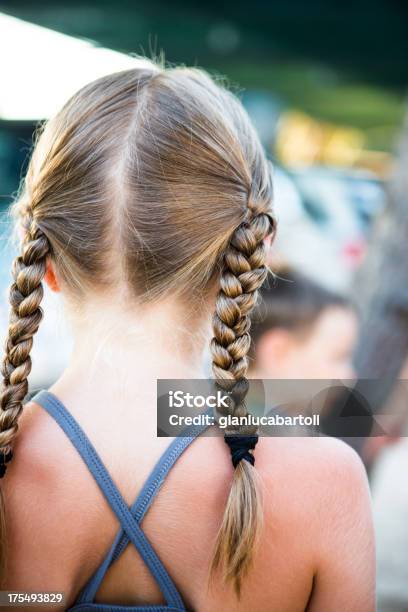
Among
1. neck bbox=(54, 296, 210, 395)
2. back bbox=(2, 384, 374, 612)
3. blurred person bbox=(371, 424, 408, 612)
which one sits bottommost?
blurred person bbox=(371, 424, 408, 612)

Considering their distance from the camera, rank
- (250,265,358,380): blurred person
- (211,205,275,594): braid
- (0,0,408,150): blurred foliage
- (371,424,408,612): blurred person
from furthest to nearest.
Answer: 1. (0,0,408,150): blurred foliage
2. (371,424,408,612): blurred person
3. (250,265,358,380): blurred person
4. (211,205,275,594): braid

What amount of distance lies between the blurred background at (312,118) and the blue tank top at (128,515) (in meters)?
0.37

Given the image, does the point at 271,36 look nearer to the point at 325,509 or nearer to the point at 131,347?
the point at 131,347

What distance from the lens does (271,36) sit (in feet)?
39.4

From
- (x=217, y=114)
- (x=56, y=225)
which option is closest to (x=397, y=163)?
(x=217, y=114)

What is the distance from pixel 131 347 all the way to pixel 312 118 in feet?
58.3

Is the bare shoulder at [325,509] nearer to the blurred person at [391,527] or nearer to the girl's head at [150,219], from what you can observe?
the girl's head at [150,219]

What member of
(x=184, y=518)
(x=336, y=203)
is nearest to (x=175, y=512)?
(x=184, y=518)

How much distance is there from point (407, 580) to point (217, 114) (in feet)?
9.54

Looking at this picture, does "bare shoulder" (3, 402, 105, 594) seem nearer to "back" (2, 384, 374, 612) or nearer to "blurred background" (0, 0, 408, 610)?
"back" (2, 384, 374, 612)

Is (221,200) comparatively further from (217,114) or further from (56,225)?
(56,225)

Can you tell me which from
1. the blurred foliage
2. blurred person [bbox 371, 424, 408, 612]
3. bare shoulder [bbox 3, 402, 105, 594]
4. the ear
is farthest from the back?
the blurred foliage

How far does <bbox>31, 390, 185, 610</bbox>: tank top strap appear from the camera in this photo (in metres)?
1.27

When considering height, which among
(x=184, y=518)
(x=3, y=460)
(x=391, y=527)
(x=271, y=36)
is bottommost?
(x=391, y=527)
